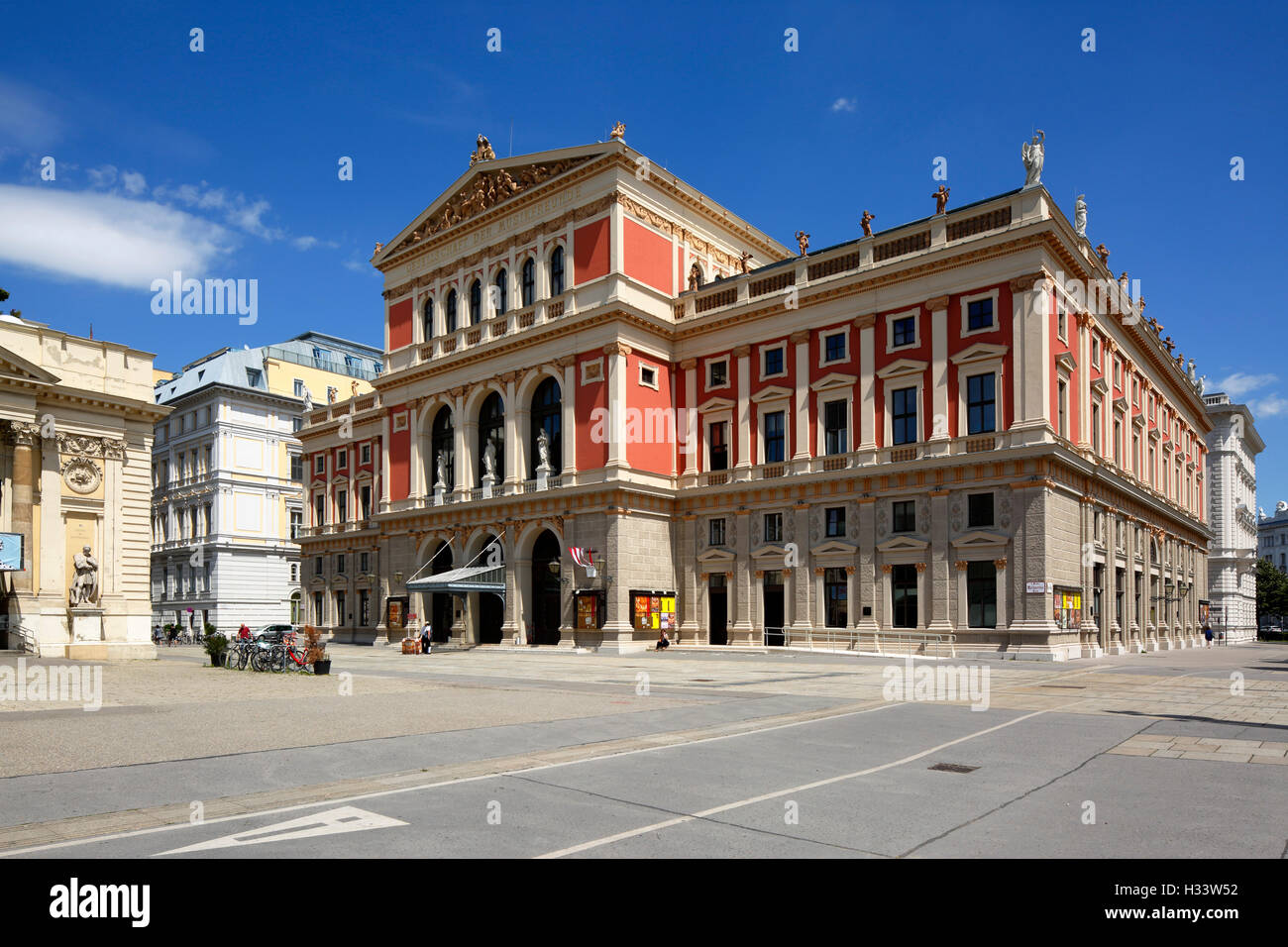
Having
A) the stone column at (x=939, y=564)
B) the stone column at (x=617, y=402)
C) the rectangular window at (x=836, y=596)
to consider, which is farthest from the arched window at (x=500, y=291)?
the stone column at (x=939, y=564)

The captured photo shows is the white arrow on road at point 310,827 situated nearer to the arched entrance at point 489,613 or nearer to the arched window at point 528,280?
the arched entrance at point 489,613

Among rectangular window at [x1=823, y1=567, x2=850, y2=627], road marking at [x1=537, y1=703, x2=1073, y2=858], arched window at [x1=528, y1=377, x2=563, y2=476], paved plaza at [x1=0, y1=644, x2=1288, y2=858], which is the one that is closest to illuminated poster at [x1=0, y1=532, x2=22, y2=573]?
paved plaza at [x1=0, y1=644, x2=1288, y2=858]

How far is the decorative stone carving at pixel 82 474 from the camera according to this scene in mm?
39219

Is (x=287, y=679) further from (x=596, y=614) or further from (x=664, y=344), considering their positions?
(x=664, y=344)

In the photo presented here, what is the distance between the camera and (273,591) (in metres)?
83.2

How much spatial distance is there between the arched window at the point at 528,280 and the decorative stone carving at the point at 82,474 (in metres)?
23.4

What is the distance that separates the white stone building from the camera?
9700cm

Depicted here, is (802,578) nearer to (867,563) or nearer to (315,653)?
(867,563)

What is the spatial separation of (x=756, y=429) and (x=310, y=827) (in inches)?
1623

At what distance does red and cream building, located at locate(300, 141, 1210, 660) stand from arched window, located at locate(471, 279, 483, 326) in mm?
118

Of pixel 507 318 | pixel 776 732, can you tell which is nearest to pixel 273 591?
pixel 507 318

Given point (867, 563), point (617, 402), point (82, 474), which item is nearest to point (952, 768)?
point (867, 563)

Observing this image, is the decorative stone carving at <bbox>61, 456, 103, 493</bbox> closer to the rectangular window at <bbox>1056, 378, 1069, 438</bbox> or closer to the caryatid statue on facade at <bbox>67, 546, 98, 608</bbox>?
the caryatid statue on facade at <bbox>67, 546, 98, 608</bbox>
